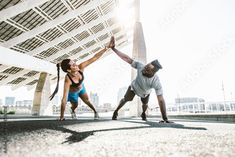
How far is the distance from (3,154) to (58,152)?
0.32 metres

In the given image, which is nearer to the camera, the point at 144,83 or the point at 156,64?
the point at 156,64

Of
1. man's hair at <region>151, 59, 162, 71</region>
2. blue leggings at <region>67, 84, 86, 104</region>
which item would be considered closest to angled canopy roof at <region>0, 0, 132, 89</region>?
blue leggings at <region>67, 84, 86, 104</region>

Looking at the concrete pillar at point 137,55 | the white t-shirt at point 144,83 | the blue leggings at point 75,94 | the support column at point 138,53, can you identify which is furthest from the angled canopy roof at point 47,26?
the white t-shirt at point 144,83

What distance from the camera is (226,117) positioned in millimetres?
6949

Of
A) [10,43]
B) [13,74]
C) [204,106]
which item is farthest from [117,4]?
[13,74]

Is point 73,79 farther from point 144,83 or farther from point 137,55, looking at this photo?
point 137,55

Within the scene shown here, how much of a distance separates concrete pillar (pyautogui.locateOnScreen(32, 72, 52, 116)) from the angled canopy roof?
5.40 feet

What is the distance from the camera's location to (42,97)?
1961 centimetres

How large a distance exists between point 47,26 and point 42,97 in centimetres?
861

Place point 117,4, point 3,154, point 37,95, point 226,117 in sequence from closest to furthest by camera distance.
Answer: point 3,154
point 226,117
point 117,4
point 37,95

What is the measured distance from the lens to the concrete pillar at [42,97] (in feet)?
63.3

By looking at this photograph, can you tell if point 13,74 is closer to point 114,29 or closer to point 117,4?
point 114,29

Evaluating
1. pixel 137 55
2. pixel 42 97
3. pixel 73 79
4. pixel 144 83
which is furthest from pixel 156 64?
pixel 42 97

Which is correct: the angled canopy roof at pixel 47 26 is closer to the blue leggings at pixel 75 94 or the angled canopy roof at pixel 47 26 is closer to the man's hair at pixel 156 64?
the blue leggings at pixel 75 94
